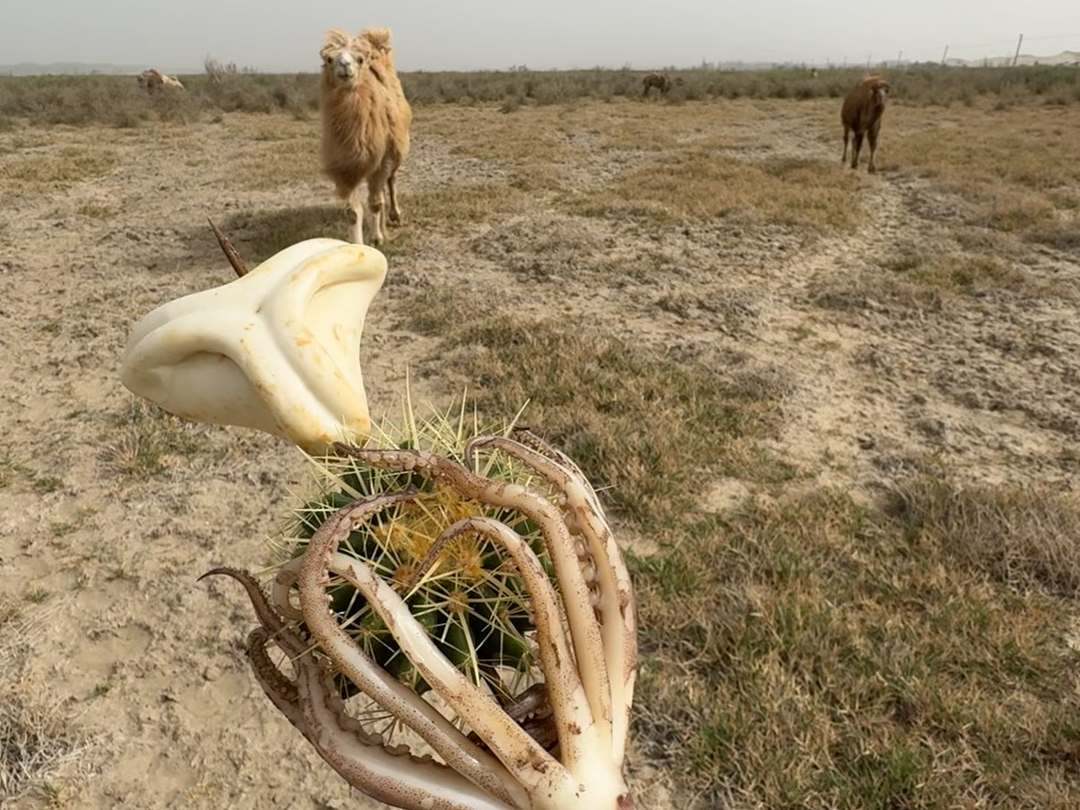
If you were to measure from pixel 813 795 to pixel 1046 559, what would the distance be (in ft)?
5.16

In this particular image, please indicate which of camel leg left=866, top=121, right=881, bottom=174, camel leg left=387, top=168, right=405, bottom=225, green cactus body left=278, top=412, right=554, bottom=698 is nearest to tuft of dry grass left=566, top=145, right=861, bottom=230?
camel leg left=866, top=121, right=881, bottom=174

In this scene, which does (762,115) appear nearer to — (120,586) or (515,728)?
(120,586)

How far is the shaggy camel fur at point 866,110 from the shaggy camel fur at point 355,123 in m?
7.53

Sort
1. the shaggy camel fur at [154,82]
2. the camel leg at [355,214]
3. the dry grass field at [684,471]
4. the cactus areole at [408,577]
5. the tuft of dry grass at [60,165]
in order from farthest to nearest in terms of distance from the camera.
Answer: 1. the shaggy camel fur at [154,82]
2. the tuft of dry grass at [60,165]
3. the camel leg at [355,214]
4. the dry grass field at [684,471]
5. the cactus areole at [408,577]

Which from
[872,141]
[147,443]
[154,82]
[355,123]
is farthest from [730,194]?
[154,82]

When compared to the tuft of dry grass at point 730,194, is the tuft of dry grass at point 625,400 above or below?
below

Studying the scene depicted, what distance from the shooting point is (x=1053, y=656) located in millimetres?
2490

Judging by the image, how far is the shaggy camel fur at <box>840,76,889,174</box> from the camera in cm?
1087

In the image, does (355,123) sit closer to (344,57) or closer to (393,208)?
(344,57)

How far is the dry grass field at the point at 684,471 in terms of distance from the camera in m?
2.22

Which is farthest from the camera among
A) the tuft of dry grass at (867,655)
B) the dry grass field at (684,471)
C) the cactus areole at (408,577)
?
the dry grass field at (684,471)

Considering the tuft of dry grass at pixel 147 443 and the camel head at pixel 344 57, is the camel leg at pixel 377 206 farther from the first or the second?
the tuft of dry grass at pixel 147 443

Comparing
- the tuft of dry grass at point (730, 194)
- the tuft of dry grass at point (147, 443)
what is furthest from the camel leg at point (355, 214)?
the tuft of dry grass at point (730, 194)

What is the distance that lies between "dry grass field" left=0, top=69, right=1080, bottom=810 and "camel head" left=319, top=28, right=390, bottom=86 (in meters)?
1.57
